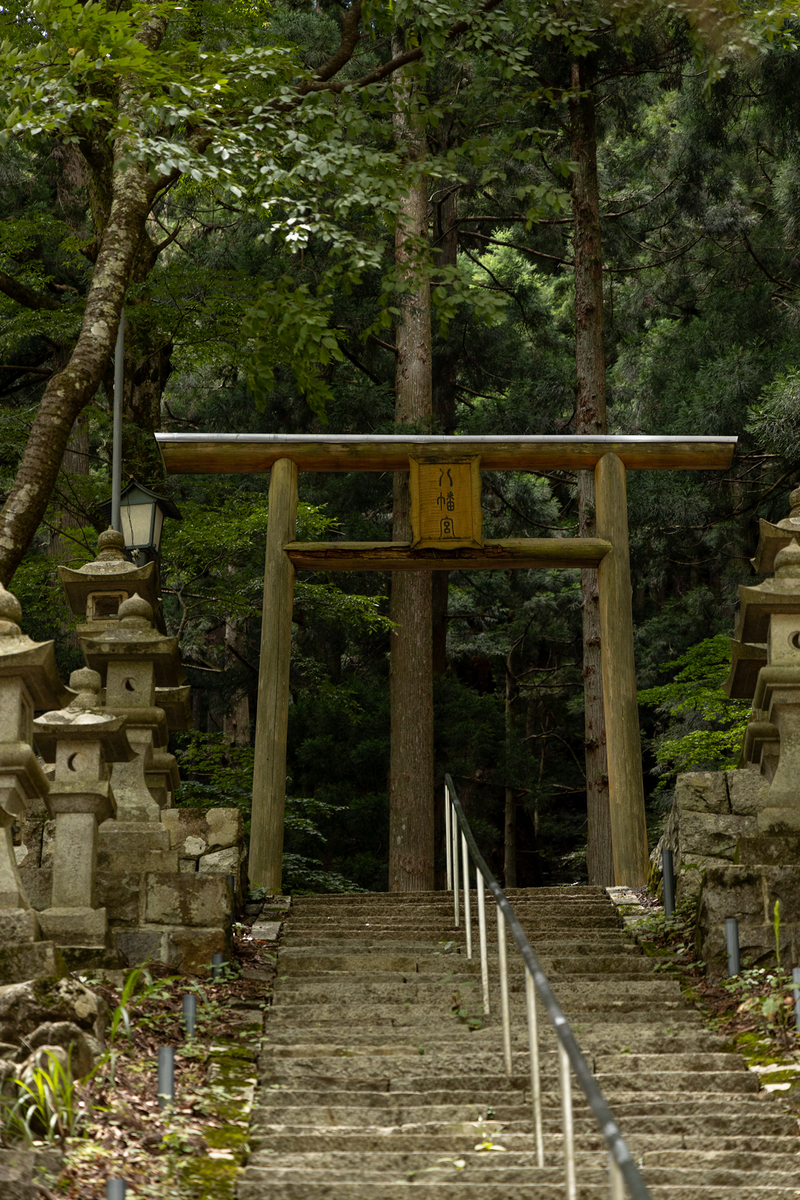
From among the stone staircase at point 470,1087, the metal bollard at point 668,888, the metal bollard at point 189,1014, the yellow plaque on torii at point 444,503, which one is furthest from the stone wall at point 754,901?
the yellow plaque on torii at point 444,503

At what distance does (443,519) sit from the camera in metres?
10.7

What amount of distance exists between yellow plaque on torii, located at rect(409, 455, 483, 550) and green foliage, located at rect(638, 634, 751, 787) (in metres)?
4.31

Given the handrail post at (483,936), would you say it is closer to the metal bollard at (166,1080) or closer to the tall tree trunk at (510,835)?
the metal bollard at (166,1080)

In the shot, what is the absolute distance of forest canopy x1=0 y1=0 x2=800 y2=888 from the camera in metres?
9.64

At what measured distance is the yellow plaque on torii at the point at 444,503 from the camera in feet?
35.1

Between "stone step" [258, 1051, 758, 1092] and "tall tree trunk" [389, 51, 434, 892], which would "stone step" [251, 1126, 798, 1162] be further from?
"tall tree trunk" [389, 51, 434, 892]

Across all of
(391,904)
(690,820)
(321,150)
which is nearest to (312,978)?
(391,904)

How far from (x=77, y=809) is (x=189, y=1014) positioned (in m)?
1.23

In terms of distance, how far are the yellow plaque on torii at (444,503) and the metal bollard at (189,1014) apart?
5.28 meters

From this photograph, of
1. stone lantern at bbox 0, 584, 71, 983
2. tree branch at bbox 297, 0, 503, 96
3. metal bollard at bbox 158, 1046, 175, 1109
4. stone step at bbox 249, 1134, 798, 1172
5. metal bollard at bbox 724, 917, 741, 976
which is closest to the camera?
stone step at bbox 249, 1134, 798, 1172

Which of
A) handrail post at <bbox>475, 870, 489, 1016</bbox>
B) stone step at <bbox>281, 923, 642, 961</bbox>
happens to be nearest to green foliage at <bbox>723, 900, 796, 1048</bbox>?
stone step at <bbox>281, 923, 642, 961</bbox>

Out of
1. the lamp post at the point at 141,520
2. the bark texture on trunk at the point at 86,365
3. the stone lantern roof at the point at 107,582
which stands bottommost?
the stone lantern roof at the point at 107,582

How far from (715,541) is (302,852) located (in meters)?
6.53

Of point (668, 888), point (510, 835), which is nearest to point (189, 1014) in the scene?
point (668, 888)
